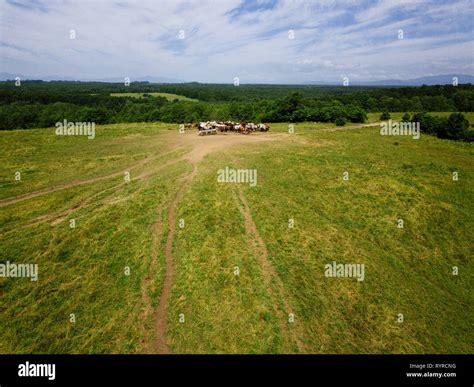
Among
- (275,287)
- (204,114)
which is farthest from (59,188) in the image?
(204,114)

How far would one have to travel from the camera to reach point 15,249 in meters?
14.5

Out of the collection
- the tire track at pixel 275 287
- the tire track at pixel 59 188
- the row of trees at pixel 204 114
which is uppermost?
the row of trees at pixel 204 114

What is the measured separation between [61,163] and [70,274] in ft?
62.3

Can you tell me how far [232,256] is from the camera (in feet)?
46.9

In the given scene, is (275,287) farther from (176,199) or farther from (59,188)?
(59,188)

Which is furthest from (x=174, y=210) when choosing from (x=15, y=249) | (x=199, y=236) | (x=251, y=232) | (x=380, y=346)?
(x=380, y=346)

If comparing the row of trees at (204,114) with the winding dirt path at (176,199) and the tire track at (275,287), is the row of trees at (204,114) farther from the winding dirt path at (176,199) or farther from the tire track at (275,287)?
the tire track at (275,287)

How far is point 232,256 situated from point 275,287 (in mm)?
2941

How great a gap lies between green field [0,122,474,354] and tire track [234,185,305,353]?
6 centimetres

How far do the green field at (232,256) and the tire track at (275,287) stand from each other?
2.3 inches

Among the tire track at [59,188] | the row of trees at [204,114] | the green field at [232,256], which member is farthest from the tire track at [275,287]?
the row of trees at [204,114]

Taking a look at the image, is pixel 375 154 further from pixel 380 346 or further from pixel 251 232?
pixel 380 346

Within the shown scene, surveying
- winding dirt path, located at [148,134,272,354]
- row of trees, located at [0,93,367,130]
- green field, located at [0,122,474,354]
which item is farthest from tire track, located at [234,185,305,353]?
row of trees, located at [0,93,367,130]

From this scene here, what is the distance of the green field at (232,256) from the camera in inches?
418
